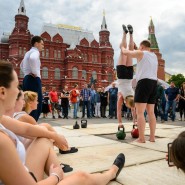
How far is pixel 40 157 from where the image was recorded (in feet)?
5.88

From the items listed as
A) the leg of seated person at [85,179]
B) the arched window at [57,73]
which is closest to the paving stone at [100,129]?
the leg of seated person at [85,179]

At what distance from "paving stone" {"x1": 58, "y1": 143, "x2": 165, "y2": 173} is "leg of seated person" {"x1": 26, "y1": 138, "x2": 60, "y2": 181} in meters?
0.65

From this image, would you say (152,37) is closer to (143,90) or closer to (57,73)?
(57,73)

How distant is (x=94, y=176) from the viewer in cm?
171

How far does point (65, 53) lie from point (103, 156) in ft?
169

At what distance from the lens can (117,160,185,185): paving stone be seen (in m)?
2.11

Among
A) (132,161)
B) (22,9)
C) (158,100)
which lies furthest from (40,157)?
(22,9)

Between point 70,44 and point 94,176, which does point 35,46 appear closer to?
point 94,176

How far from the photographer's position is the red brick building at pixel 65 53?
48.0 meters

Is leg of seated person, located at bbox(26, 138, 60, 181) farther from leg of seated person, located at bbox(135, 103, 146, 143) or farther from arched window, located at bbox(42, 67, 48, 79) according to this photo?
arched window, located at bbox(42, 67, 48, 79)

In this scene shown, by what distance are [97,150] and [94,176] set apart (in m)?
1.69

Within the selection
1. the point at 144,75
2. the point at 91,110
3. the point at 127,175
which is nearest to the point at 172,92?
the point at 91,110

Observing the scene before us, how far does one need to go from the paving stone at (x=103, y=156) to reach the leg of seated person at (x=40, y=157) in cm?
65

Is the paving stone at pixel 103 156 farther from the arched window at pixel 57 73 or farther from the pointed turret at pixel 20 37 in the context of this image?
the arched window at pixel 57 73
